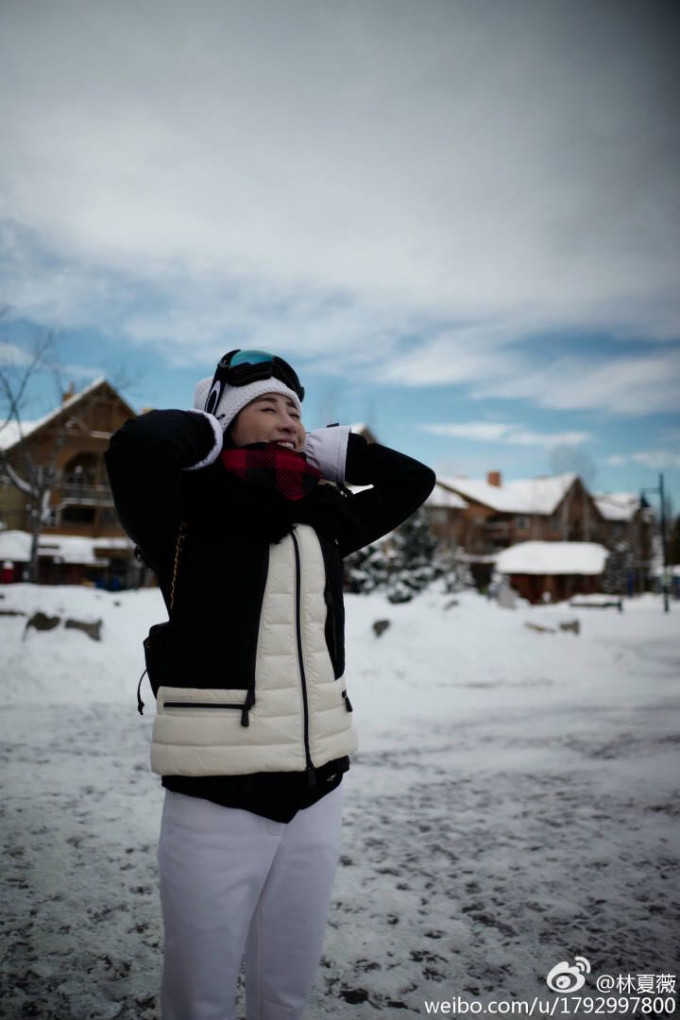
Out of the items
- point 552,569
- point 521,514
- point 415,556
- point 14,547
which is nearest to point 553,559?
point 552,569

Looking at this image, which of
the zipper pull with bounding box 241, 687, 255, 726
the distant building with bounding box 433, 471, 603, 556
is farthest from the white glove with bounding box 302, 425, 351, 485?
the distant building with bounding box 433, 471, 603, 556

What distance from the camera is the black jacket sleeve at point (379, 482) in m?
2.29

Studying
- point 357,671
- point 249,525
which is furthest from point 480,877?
point 357,671

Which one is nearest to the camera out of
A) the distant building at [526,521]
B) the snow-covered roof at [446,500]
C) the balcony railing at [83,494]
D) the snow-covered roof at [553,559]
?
the balcony railing at [83,494]

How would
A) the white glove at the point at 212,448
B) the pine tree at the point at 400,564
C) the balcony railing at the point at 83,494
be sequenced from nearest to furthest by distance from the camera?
1. the white glove at the point at 212,448
2. the pine tree at the point at 400,564
3. the balcony railing at the point at 83,494

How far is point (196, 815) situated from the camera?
5.56 feet

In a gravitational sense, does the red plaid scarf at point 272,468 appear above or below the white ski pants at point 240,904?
above

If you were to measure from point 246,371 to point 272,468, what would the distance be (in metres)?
0.38

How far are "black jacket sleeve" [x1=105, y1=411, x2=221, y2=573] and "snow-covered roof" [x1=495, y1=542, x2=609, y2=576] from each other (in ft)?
154

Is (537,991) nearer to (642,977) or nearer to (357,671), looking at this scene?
(642,977)

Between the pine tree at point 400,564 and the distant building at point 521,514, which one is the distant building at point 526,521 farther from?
the pine tree at point 400,564

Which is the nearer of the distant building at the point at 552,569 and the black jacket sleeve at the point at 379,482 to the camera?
the black jacket sleeve at the point at 379,482

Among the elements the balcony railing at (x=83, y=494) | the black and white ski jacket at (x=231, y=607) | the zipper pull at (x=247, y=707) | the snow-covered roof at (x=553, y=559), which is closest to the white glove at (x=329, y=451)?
the black and white ski jacket at (x=231, y=607)

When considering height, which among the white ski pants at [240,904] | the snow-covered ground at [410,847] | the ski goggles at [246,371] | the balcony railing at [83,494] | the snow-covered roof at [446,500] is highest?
the snow-covered roof at [446,500]
